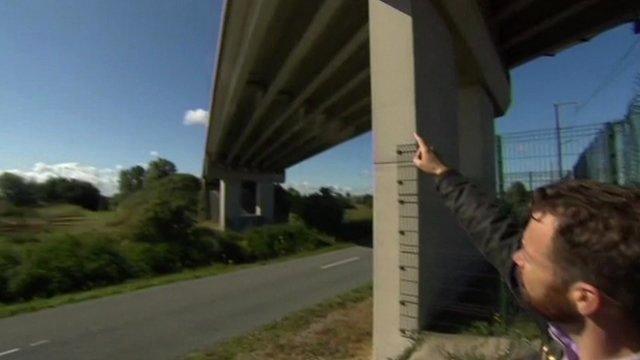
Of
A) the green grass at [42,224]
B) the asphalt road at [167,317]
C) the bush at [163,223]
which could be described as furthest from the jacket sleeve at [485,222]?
the bush at [163,223]

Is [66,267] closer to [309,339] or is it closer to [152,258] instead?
[152,258]

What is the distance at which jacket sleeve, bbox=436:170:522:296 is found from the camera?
164 cm

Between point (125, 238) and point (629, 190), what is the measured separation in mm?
26684

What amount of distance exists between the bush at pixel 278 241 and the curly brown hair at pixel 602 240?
90.0 feet

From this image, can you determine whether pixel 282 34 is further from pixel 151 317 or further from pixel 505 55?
pixel 151 317

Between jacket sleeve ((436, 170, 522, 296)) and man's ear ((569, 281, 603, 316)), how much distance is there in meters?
0.44

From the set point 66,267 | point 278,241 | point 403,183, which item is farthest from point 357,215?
point 403,183

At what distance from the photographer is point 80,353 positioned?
349 inches

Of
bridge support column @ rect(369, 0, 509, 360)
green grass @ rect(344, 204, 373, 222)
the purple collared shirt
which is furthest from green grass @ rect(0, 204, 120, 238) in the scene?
the purple collared shirt

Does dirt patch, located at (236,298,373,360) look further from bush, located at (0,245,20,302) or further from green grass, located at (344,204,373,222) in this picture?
green grass, located at (344,204,373,222)

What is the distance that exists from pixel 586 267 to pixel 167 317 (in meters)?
11.9

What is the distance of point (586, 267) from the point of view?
40.9 inches

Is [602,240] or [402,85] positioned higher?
[402,85]

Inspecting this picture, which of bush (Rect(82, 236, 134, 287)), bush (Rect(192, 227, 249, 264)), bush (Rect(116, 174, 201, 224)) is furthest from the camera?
bush (Rect(116, 174, 201, 224))
